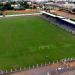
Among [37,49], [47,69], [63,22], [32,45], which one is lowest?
[63,22]

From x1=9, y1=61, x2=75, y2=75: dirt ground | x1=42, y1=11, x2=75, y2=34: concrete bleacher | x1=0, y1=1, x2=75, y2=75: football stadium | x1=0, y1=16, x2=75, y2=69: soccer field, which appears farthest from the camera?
x1=42, y1=11, x2=75, y2=34: concrete bleacher

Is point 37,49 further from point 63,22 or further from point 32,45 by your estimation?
point 63,22

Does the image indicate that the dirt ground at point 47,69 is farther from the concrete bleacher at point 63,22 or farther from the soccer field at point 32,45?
the concrete bleacher at point 63,22

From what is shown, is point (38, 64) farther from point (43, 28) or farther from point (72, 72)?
point (43, 28)

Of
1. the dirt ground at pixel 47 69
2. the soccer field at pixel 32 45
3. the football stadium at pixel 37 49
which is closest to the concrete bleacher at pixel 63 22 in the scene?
the football stadium at pixel 37 49

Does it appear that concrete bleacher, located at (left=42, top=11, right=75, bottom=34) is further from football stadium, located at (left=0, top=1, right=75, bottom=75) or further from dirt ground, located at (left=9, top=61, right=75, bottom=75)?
dirt ground, located at (left=9, top=61, right=75, bottom=75)

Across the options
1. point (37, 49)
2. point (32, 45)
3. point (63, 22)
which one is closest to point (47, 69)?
point (37, 49)

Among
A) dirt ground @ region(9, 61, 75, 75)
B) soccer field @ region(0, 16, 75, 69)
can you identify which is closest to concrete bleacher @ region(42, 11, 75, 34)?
soccer field @ region(0, 16, 75, 69)

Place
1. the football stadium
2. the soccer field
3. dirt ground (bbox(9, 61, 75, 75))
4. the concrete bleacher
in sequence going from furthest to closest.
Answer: the concrete bleacher < the soccer field < the football stadium < dirt ground (bbox(9, 61, 75, 75))

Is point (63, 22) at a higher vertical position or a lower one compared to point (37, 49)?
lower

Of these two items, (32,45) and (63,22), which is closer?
(32,45)
